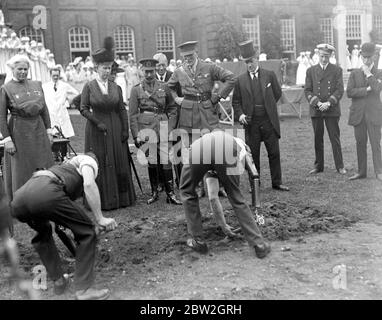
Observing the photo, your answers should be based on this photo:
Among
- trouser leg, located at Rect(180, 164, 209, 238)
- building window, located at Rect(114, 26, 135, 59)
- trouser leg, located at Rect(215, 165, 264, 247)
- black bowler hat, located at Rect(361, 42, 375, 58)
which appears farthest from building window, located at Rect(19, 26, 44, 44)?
trouser leg, located at Rect(215, 165, 264, 247)

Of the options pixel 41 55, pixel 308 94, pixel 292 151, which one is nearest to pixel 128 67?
pixel 41 55

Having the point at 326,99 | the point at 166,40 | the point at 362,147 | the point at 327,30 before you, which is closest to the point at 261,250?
the point at 362,147

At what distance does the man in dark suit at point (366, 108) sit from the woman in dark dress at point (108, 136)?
3587 millimetres

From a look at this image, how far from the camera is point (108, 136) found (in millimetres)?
7641

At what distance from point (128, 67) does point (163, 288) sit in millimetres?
19032

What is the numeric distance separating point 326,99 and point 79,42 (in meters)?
23.0

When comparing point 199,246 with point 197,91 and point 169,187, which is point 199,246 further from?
point 197,91

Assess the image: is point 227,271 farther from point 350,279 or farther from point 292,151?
point 292,151

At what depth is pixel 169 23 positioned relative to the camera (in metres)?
31.2

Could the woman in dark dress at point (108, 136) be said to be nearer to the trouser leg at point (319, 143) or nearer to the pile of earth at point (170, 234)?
the pile of earth at point (170, 234)

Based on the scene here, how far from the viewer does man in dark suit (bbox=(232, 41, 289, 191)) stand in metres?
8.15

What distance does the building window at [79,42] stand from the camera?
2964cm

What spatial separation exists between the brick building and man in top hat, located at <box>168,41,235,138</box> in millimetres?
21723

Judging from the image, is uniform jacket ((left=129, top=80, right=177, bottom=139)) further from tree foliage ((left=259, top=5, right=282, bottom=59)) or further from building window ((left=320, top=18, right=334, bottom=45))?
building window ((left=320, top=18, right=334, bottom=45))
